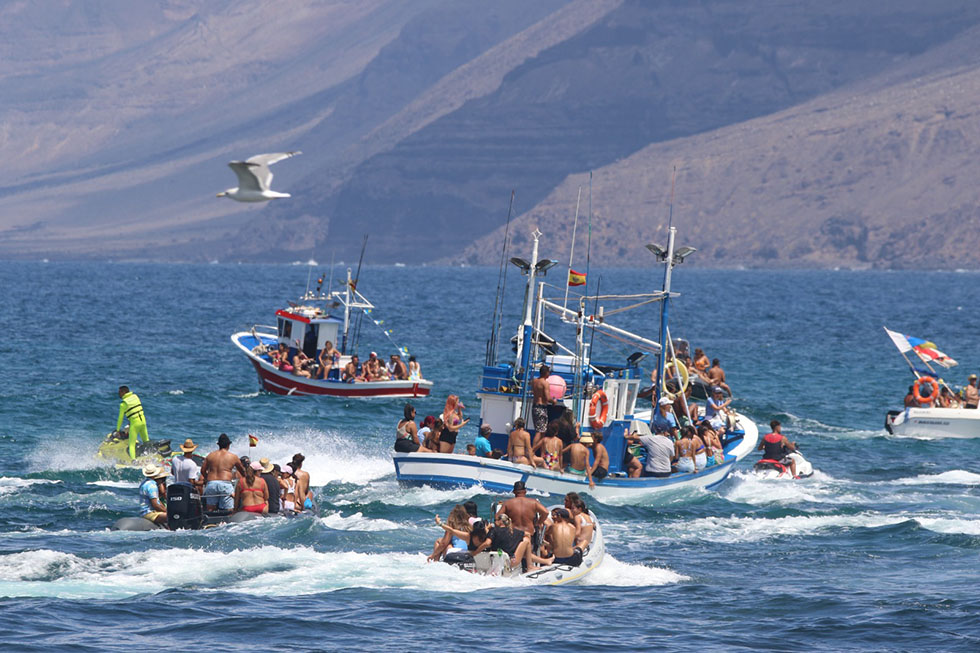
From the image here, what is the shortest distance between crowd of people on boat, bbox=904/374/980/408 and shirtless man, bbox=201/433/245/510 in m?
23.6

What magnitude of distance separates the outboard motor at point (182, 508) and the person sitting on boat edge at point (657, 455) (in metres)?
9.57

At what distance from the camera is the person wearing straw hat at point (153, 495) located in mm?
26203

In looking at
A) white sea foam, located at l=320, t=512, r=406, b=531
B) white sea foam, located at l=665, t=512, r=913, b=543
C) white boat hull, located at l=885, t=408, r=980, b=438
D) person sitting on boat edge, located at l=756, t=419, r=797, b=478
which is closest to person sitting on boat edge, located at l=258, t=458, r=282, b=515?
white sea foam, located at l=320, t=512, r=406, b=531

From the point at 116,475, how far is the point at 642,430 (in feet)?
37.8

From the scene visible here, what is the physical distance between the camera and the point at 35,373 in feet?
184

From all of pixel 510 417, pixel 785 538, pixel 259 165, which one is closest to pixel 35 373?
pixel 510 417

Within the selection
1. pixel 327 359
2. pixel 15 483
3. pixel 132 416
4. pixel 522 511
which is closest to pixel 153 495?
pixel 15 483

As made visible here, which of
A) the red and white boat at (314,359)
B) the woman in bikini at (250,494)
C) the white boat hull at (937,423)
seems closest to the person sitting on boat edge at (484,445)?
the woman in bikini at (250,494)

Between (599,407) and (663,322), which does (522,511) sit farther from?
(663,322)

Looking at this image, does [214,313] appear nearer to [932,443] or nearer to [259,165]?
[932,443]

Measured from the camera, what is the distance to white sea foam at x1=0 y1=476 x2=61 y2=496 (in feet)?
99.1

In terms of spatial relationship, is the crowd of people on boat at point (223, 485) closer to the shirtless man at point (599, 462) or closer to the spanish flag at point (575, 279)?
the shirtless man at point (599, 462)

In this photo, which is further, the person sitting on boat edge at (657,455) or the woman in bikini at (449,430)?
the person sitting on boat edge at (657,455)

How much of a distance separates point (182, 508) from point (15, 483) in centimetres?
678
